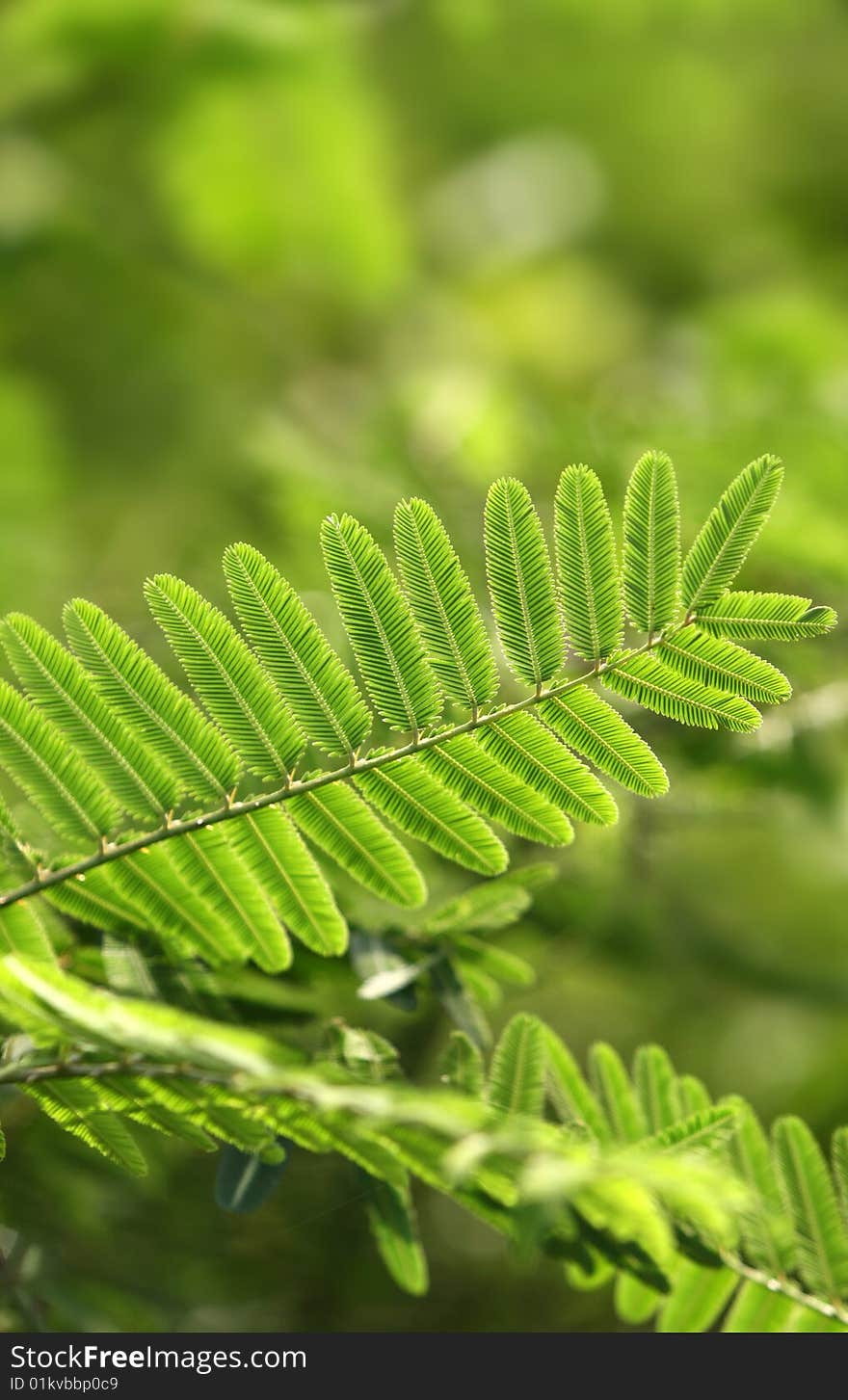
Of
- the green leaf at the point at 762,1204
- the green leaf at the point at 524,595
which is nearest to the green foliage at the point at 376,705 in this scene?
the green leaf at the point at 524,595

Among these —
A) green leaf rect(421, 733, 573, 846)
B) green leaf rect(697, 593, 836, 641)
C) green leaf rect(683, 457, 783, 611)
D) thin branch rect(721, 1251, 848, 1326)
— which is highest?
green leaf rect(683, 457, 783, 611)

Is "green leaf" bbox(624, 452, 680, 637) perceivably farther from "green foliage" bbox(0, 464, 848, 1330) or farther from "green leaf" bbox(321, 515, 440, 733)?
"green leaf" bbox(321, 515, 440, 733)

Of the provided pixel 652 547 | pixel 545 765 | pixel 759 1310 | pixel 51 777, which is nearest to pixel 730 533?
pixel 652 547

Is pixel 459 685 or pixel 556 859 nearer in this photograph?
pixel 459 685

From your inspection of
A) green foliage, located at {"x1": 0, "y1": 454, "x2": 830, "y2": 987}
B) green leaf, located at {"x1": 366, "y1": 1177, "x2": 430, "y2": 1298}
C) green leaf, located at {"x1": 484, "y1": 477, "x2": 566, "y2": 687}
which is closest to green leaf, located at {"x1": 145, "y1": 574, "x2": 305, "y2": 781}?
green foliage, located at {"x1": 0, "y1": 454, "x2": 830, "y2": 987}

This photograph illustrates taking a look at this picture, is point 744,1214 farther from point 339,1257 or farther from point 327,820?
point 339,1257

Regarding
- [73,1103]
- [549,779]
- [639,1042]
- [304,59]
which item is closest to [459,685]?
[549,779]

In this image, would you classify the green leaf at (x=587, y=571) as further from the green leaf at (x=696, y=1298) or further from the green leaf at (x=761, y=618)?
the green leaf at (x=696, y=1298)
